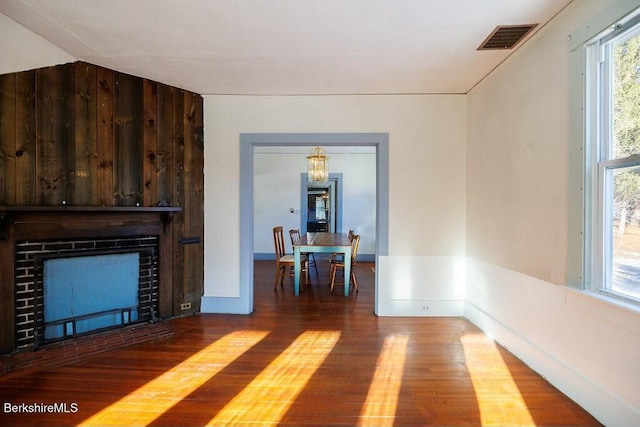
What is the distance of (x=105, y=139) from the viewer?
2799 millimetres

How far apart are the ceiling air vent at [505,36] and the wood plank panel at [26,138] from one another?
3678 mm

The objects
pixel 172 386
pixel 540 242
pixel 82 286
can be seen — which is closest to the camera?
pixel 172 386

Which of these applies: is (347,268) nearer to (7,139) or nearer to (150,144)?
(150,144)

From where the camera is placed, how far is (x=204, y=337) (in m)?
2.77

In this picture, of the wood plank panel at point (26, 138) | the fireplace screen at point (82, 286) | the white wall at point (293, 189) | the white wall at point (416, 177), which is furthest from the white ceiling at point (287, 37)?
the white wall at point (293, 189)

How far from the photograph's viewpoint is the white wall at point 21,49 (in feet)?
7.22

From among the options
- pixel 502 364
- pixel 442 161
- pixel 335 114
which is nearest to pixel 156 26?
pixel 335 114

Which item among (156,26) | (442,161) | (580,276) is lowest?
(580,276)

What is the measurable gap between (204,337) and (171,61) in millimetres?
2567

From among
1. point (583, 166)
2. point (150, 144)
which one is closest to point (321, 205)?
point (150, 144)

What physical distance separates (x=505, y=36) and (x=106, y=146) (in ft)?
11.7

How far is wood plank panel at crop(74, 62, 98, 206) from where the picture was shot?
2654 millimetres

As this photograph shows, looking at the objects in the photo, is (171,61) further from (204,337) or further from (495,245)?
(495,245)

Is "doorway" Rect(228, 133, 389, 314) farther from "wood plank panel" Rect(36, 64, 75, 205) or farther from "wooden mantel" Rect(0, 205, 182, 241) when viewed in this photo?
"wood plank panel" Rect(36, 64, 75, 205)
